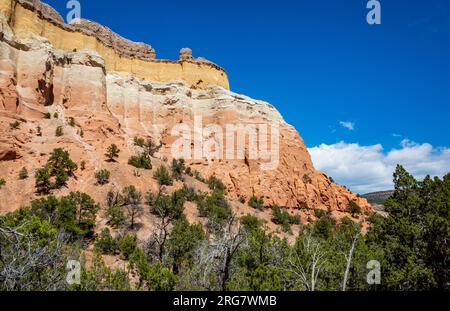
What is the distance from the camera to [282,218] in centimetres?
3569

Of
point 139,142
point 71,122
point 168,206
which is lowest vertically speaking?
point 168,206

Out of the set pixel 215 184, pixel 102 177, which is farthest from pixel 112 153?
pixel 215 184

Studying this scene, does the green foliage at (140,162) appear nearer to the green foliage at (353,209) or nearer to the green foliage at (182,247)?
the green foliage at (182,247)

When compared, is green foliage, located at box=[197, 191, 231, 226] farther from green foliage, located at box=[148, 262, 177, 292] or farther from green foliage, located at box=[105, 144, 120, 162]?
green foliage, located at box=[148, 262, 177, 292]

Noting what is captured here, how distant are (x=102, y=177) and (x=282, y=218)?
1810cm

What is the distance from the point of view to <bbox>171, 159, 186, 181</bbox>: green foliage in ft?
120

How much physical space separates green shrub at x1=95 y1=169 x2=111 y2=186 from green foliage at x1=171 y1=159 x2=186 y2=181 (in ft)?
24.5

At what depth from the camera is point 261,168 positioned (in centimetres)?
4178

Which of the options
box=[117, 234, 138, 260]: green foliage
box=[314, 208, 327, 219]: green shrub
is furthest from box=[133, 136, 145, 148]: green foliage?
box=[314, 208, 327, 219]: green shrub

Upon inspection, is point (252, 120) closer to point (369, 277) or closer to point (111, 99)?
point (111, 99)

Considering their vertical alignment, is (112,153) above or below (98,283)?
above

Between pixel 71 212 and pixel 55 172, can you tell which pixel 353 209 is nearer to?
pixel 71 212
